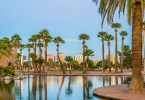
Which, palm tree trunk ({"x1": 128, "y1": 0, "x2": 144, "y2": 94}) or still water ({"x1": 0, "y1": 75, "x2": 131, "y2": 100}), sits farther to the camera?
palm tree trunk ({"x1": 128, "y1": 0, "x2": 144, "y2": 94})

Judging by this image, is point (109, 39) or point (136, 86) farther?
point (109, 39)

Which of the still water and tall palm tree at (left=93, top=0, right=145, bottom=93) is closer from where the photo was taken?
the still water

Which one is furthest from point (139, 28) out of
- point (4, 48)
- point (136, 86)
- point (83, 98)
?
point (4, 48)

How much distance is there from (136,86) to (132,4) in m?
6.04

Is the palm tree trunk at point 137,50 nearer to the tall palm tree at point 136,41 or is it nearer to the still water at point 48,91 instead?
the tall palm tree at point 136,41

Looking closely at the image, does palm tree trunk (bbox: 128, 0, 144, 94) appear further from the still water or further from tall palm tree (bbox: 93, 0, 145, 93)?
the still water

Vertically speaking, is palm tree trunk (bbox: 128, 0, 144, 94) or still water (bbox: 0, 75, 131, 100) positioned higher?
palm tree trunk (bbox: 128, 0, 144, 94)

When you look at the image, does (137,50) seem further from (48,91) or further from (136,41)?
(48,91)

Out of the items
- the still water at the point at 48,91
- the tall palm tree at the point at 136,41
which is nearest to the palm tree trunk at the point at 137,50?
the tall palm tree at the point at 136,41

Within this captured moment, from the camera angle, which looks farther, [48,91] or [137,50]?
[48,91]

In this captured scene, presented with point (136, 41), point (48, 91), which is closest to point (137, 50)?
point (136, 41)

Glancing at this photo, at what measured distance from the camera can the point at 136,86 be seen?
76.5ft

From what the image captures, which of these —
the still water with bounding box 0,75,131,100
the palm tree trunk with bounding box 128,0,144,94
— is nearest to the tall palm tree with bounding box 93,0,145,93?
the palm tree trunk with bounding box 128,0,144,94

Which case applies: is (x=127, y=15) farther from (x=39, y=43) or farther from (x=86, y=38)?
(x=39, y=43)
